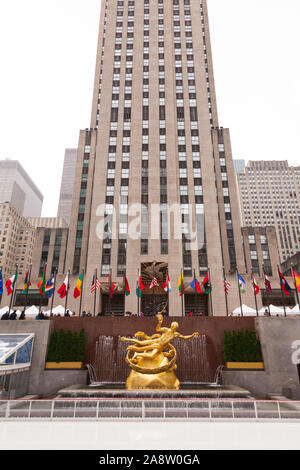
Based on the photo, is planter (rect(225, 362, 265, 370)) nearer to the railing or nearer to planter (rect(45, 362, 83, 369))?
the railing

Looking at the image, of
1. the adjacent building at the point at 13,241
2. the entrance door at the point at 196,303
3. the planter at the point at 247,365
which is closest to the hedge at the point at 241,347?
the planter at the point at 247,365

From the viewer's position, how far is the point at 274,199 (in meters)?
138

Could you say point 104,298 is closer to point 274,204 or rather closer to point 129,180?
point 129,180

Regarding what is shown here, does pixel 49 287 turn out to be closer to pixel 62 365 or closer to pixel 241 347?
pixel 62 365

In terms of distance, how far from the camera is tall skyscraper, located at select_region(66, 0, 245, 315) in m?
48.0

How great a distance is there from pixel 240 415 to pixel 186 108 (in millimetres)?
57706

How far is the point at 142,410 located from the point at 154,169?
44.7 meters

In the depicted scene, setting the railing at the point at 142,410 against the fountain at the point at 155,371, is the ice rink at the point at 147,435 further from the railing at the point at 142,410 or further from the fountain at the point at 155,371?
the fountain at the point at 155,371

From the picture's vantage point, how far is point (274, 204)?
136625mm

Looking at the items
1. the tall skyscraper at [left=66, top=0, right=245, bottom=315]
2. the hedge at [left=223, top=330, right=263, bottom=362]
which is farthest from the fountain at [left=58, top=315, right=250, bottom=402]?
the tall skyscraper at [left=66, top=0, right=245, bottom=315]

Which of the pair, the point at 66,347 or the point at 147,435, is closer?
the point at 147,435

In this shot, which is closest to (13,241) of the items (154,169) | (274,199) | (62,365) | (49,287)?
(154,169)

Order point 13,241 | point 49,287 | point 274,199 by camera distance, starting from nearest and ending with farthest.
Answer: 1. point 49,287
2. point 13,241
3. point 274,199

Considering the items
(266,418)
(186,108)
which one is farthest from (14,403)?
(186,108)
